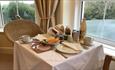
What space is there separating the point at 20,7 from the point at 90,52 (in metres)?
1.81

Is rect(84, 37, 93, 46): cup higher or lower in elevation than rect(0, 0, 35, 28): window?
lower

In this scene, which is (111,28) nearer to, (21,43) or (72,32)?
(72,32)

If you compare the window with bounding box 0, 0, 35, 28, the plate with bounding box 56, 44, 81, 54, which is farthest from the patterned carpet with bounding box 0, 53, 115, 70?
the plate with bounding box 56, 44, 81, 54

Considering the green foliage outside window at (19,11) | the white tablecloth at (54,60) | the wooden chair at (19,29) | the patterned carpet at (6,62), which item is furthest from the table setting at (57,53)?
the green foliage outside window at (19,11)

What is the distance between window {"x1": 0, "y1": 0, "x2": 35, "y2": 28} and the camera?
2670 millimetres

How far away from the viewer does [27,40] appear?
1.55 metres

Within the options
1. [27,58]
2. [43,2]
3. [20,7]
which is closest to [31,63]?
[27,58]

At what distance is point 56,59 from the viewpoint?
1191 mm

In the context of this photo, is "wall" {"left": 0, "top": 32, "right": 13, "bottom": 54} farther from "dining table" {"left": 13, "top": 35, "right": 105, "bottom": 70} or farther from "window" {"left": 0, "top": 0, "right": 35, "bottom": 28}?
"dining table" {"left": 13, "top": 35, "right": 105, "bottom": 70}

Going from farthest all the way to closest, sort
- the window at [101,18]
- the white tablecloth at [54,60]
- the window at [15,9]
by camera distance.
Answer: the window at [15,9] < the window at [101,18] < the white tablecloth at [54,60]

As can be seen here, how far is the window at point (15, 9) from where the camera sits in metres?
2.67

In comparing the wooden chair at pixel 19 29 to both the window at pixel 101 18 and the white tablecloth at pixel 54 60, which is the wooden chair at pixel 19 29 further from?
the window at pixel 101 18

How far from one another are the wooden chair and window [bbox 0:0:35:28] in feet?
2.23

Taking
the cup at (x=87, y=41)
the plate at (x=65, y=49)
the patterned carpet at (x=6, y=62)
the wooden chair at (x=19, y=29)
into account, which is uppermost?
the wooden chair at (x=19, y=29)
